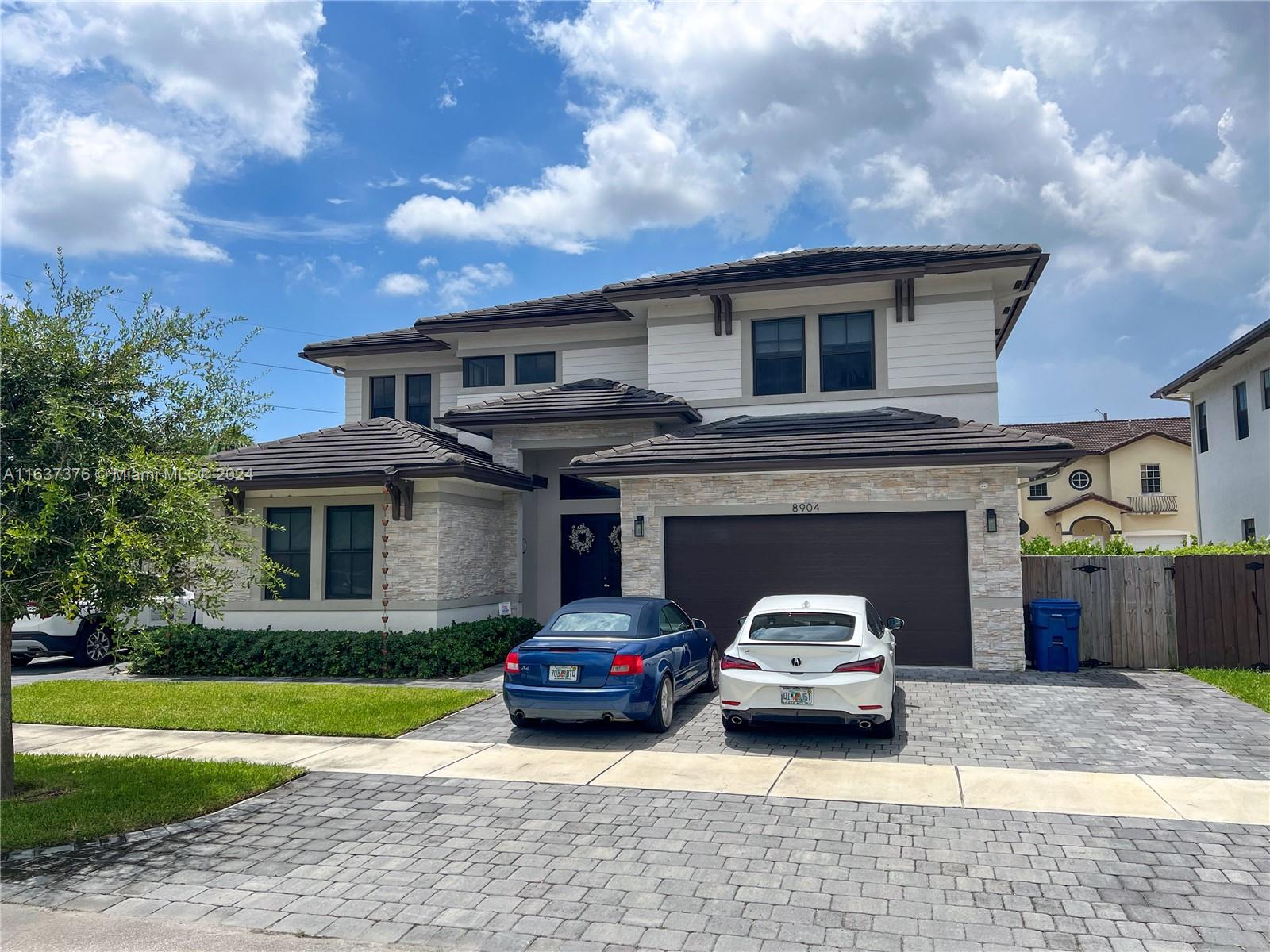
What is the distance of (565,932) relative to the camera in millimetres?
4789

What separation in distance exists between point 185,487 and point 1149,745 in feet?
32.0

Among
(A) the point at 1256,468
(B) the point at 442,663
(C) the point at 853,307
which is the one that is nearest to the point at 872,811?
(B) the point at 442,663

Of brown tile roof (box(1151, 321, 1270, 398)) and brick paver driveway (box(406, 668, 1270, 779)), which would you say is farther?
brown tile roof (box(1151, 321, 1270, 398))

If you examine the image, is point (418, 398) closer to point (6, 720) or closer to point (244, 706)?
point (244, 706)

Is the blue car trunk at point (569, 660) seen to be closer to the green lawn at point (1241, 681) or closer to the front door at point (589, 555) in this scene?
the green lawn at point (1241, 681)

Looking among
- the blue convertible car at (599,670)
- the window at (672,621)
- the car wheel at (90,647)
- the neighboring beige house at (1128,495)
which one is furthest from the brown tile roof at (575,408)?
the neighboring beige house at (1128,495)

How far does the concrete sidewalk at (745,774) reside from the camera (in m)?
7.03

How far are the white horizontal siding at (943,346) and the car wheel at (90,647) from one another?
16204 millimetres

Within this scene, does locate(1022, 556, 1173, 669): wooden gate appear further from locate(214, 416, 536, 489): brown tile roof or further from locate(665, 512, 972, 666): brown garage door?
locate(214, 416, 536, 489): brown tile roof

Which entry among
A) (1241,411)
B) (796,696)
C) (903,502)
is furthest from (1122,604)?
(1241,411)

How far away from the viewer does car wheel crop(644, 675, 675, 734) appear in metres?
9.50

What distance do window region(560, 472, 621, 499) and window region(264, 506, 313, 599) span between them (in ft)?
19.0

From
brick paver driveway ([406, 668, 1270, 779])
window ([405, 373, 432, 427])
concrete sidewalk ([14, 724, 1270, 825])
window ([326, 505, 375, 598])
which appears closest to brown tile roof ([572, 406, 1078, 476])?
brick paver driveway ([406, 668, 1270, 779])

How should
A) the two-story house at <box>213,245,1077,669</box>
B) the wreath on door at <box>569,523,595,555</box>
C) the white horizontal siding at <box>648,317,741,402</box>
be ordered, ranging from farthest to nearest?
1. the wreath on door at <box>569,523,595,555</box>
2. the white horizontal siding at <box>648,317,741,402</box>
3. the two-story house at <box>213,245,1077,669</box>
